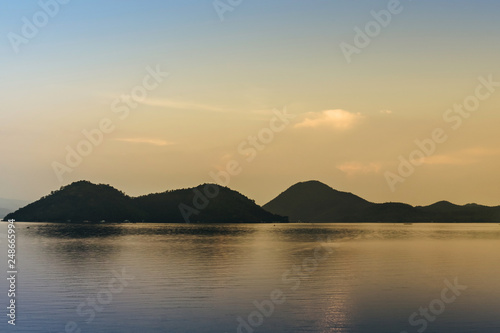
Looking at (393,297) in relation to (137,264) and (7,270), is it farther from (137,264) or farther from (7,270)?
(7,270)

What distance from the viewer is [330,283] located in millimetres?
62719

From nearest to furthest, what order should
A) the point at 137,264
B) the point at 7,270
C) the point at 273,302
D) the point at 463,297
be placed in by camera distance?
the point at 273,302 < the point at 463,297 < the point at 7,270 < the point at 137,264

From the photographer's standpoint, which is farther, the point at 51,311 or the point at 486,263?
the point at 486,263

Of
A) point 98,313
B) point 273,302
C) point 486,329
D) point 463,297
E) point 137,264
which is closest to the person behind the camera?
point 486,329

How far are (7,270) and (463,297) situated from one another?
58.1 metres

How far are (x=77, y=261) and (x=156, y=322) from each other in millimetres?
52010

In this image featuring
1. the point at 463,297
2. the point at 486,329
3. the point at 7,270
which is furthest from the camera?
the point at 7,270

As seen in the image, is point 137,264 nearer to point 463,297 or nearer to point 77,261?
point 77,261

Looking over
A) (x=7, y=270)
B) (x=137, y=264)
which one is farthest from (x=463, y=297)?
(x=7, y=270)

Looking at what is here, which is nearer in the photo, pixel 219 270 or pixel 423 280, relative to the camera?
pixel 423 280

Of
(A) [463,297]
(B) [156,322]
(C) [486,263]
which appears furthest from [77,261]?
(C) [486,263]

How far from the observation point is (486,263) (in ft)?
293

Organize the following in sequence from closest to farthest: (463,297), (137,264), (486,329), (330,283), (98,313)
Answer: (486,329)
(98,313)
(463,297)
(330,283)
(137,264)

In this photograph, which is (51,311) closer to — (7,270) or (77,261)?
(7,270)
